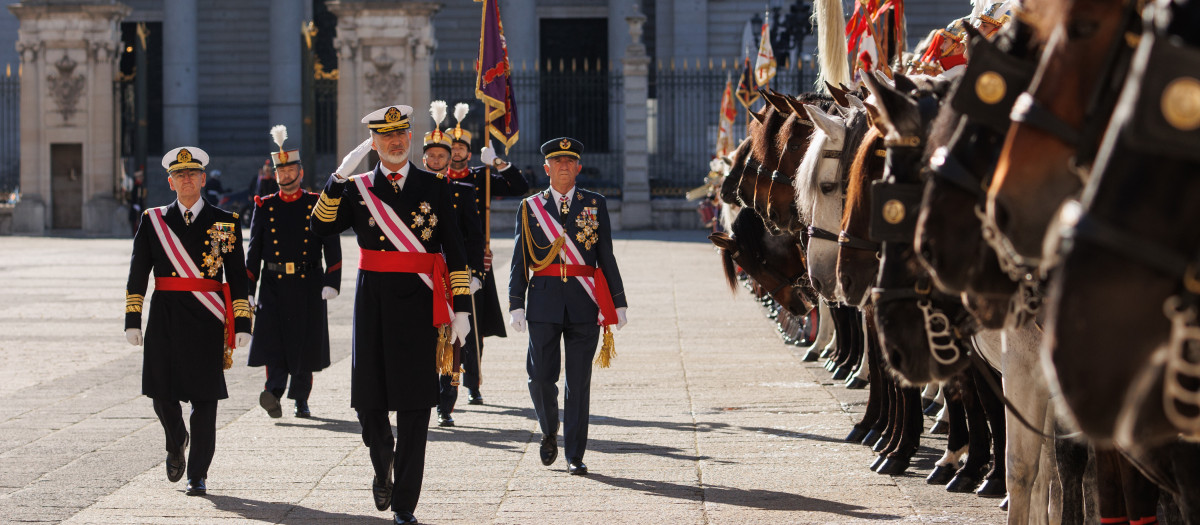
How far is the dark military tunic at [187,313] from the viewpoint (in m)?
6.80

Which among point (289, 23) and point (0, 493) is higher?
point (289, 23)

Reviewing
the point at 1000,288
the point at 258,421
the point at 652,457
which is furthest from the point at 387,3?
the point at 1000,288

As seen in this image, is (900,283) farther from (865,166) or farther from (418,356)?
(418,356)

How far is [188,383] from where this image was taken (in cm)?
677

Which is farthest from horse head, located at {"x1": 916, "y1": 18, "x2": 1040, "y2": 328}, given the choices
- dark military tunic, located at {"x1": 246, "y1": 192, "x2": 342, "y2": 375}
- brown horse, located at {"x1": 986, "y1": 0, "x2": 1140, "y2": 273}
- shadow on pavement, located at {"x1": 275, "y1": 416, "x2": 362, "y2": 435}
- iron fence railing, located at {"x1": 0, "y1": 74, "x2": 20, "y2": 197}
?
iron fence railing, located at {"x1": 0, "y1": 74, "x2": 20, "y2": 197}

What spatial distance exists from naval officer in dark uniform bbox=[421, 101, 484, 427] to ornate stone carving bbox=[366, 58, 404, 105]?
18.6 meters

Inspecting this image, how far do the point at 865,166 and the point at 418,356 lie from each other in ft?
7.22

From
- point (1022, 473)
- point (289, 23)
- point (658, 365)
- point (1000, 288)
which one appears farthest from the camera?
point (289, 23)

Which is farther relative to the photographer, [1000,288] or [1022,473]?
[1022,473]

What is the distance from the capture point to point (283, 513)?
242 inches

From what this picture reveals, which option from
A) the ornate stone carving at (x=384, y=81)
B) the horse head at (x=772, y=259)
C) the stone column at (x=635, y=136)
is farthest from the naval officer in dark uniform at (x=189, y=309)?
the stone column at (x=635, y=136)

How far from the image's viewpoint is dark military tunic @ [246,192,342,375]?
9094 millimetres

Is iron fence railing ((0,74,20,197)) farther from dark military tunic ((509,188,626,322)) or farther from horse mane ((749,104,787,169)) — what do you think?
horse mane ((749,104,787,169))

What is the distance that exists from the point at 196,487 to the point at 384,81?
70.7 ft
